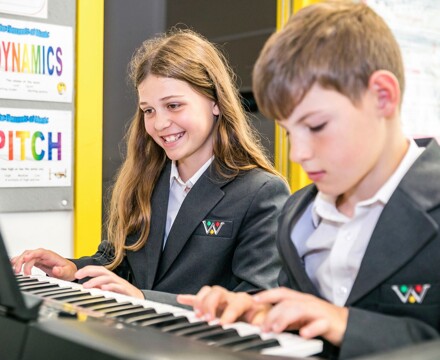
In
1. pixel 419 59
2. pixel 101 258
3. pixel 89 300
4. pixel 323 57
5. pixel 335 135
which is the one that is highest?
pixel 419 59

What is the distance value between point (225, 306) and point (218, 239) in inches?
25.4

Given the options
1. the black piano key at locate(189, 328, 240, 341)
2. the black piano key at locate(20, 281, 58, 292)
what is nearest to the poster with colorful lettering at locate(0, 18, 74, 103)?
the black piano key at locate(20, 281, 58, 292)

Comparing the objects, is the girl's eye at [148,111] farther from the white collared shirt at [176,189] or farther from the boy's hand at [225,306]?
the boy's hand at [225,306]

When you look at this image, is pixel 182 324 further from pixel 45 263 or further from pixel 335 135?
pixel 45 263

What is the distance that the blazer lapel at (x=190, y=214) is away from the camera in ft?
5.40

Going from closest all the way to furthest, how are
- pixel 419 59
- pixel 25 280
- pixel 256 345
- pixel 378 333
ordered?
pixel 256 345 < pixel 378 333 < pixel 25 280 < pixel 419 59

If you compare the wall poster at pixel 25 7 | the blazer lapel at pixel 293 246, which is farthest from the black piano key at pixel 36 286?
the wall poster at pixel 25 7

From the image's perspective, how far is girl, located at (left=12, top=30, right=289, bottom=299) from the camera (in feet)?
5.29

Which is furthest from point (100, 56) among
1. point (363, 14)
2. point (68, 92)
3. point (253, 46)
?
point (363, 14)

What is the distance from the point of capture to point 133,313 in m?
0.94

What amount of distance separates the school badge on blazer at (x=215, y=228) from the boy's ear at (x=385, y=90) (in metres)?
0.71

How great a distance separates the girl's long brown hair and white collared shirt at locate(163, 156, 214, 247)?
0.05 meters

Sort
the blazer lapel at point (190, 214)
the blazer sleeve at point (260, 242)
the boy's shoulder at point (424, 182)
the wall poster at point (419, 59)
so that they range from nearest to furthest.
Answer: the boy's shoulder at point (424, 182), the blazer sleeve at point (260, 242), the blazer lapel at point (190, 214), the wall poster at point (419, 59)

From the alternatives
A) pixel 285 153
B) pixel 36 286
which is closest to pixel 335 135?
pixel 36 286
